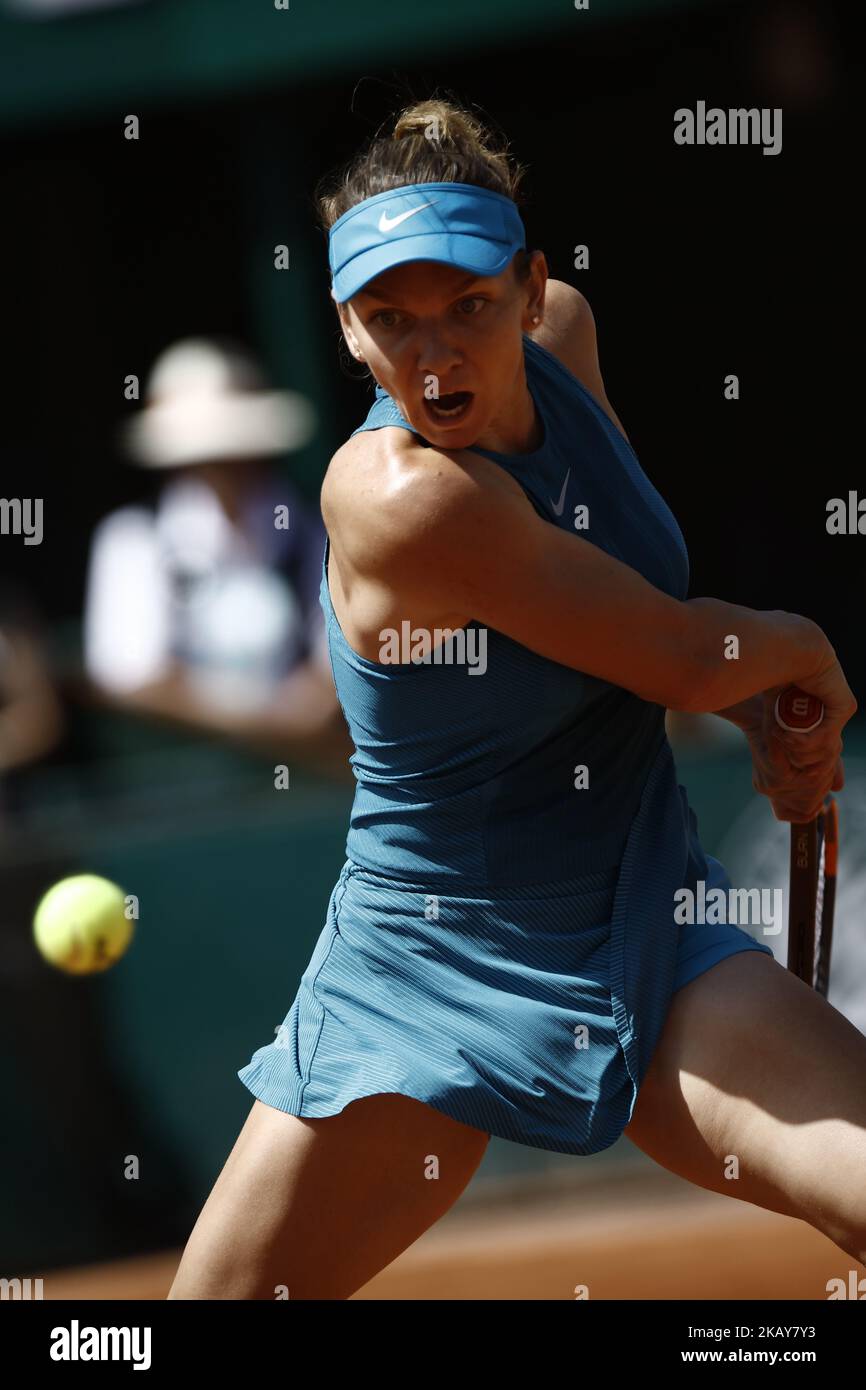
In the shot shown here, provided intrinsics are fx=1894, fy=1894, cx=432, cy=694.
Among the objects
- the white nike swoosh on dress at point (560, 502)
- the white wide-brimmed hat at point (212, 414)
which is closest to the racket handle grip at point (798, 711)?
the white nike swoosh on dress at point (560, 502)

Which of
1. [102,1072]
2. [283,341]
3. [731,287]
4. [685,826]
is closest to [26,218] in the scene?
[283,341]

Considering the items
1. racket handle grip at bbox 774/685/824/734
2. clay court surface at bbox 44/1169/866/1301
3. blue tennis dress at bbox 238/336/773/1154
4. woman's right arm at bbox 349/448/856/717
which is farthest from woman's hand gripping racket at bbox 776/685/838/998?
clay court surface at bbox 44/1169/866/1301

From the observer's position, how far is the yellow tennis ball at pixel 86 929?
3.82 m

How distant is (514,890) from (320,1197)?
47cm

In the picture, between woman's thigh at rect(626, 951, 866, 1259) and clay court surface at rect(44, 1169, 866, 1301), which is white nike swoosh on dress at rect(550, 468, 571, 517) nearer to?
woman's thigh at rect(626, 951, 866, 1259)

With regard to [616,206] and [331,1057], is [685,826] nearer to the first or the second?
[331,1057]

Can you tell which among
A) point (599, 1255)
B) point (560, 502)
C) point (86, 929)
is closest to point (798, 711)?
point (560, 502)

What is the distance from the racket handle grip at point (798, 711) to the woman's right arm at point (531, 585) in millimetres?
201

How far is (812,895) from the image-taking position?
2.96 metres

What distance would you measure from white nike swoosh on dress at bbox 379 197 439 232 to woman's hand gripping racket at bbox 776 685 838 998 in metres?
1.11

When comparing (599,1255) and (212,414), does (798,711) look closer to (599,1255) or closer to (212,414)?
(599,1255)

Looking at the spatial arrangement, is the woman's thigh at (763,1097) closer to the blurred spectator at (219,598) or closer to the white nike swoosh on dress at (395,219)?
the white nike swoosh on dress at (395,219)

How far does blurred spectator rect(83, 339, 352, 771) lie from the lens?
204 inches
